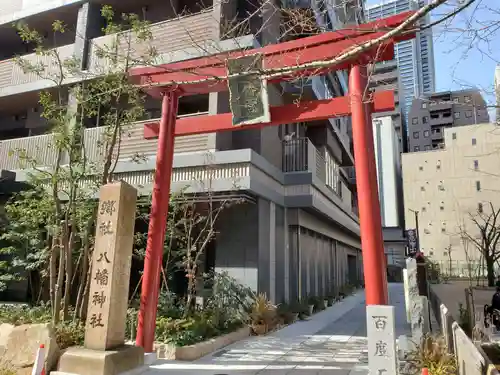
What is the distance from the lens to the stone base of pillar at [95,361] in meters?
6.59

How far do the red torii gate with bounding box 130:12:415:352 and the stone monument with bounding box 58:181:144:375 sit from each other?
3.56 ft

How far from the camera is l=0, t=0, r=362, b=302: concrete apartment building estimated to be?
11914 millimetres

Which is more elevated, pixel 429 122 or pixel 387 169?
pixel 429 122

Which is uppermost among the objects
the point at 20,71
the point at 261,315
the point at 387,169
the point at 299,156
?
the point at 387,169

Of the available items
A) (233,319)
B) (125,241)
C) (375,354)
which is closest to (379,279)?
(375,354)

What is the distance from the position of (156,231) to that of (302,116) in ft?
12.9

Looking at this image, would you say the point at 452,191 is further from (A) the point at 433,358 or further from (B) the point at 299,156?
(A) the point at 433,358

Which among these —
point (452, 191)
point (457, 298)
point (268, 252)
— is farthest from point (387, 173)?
point (268, 252)

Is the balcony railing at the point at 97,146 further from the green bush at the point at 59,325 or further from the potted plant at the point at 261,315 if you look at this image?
the potted plant at the point at 261,315

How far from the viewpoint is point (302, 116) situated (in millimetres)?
8820

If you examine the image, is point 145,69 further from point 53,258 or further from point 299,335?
point 299,335

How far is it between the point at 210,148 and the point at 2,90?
10.3 meters

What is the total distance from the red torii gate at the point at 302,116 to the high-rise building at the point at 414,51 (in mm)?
341

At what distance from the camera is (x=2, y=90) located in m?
16.8
